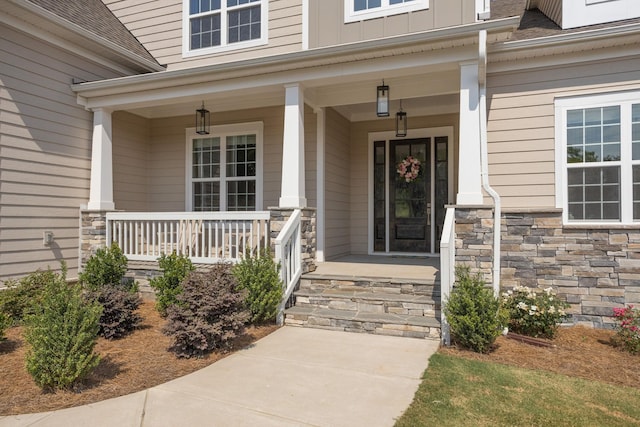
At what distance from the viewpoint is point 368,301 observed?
500 centimetres

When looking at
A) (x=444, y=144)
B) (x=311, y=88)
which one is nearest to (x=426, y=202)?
(x=444, y=144)

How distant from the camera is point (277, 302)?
4.91 metres

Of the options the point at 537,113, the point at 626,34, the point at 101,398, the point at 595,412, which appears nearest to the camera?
the point at 595,412

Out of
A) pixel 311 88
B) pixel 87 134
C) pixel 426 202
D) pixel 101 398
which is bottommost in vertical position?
pixel 101 398

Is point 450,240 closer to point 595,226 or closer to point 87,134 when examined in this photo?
point 595,226

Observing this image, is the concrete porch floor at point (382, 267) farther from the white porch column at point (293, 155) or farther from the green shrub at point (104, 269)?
the green shrub at point (104, 269)

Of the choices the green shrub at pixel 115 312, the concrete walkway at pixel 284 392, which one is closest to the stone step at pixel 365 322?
the concrete walkway at pixel 284 392

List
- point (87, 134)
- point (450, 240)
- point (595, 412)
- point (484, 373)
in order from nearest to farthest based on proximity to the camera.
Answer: point (595, 412), point (484, 373), point (450, 240), point (87, 134)

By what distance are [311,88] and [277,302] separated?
326 centimetres

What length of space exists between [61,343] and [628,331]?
16.8 feet

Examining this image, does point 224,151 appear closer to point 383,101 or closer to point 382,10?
point 383,101

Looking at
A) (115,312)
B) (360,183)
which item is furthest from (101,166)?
(360,183)

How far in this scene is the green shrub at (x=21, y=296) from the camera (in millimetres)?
5043

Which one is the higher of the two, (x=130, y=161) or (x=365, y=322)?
(x=130, y=161)
